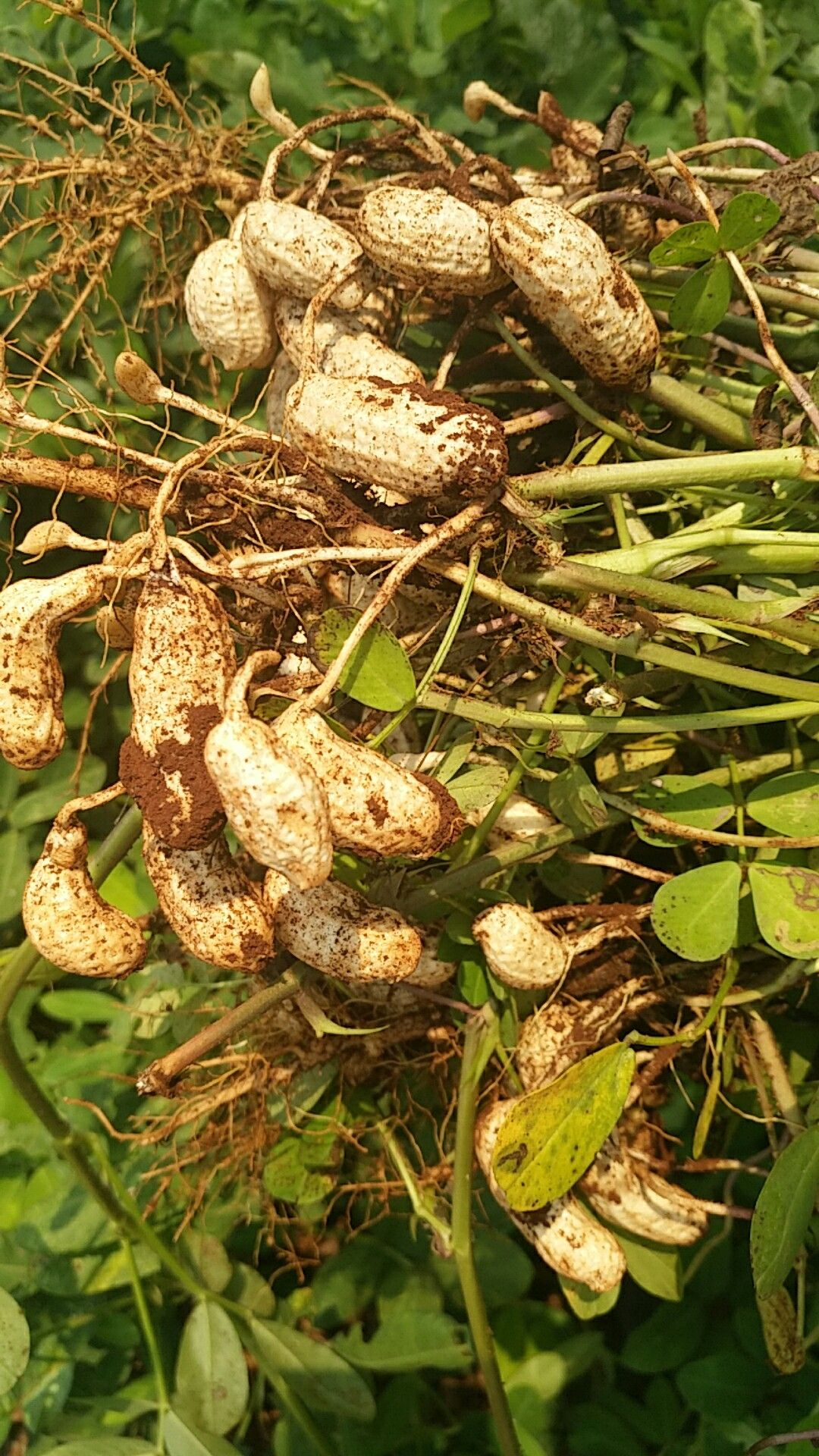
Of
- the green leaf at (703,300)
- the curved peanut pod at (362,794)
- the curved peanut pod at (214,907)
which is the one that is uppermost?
the green leaf at (703,300)

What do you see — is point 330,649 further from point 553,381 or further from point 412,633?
point 553,381

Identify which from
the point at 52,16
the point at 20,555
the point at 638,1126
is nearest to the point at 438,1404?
the point at 638,1126

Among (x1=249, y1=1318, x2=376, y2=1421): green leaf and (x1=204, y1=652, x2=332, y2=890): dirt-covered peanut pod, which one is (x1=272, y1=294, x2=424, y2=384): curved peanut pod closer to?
(x1=204, y1=652, x2=332, y2=890): dirt-covered peanut pod

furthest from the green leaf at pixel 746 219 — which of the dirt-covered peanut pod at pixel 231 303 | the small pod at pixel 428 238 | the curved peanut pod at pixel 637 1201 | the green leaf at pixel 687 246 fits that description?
the curved peanut pod at pixel 637 1201

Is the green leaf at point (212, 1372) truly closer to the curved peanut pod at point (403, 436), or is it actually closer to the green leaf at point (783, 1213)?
the green leaf at point (783, 1213)

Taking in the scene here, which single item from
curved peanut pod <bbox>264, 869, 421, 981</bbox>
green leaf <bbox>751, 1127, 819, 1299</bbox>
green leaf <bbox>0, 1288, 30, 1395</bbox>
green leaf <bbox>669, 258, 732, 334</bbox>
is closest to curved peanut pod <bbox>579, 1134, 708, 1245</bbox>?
green leaf <bbox>751, 1127, 819, 1299</bbox>
